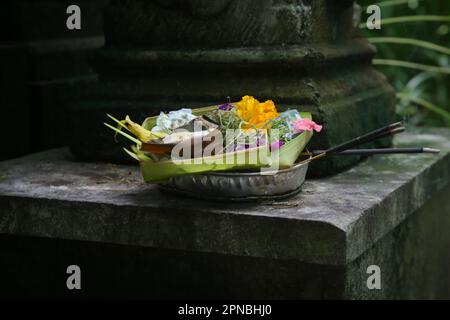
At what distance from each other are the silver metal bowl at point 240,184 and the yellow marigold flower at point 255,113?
19cm

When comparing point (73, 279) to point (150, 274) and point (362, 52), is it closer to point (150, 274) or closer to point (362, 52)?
point (150, 274)

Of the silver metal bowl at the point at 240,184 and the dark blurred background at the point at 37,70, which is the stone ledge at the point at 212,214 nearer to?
the silver metal bowl at the point at 240,184

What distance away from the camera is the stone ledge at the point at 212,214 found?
2674 millimetres

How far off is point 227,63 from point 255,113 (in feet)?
1.78

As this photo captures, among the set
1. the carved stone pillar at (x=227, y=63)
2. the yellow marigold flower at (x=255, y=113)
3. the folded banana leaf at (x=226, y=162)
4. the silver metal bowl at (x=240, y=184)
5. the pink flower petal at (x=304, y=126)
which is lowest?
the silver metal bowl at (x=240, y=184)

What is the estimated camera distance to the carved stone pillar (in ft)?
11.0

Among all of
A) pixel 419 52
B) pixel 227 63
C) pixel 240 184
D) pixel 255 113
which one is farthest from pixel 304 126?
pixel 419 52

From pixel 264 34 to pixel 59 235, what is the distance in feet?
3.71

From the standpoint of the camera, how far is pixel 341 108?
11.3 ft

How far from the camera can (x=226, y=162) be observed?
2697mm

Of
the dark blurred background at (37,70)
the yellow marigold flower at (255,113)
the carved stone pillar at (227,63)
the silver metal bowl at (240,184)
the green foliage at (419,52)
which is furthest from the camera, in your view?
the green foliage at (419,52)

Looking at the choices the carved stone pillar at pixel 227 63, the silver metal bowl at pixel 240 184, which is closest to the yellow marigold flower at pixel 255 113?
the silver metal bowl at pixel 240 184

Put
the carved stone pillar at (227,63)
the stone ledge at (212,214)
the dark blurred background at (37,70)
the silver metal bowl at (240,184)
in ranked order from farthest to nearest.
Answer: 1. the dark blurred background at (37,70)
2. the carved stone pillar at (227,63)
3. the silver metal bowl at (240,184)
4. the stone ledge at (212,214)
